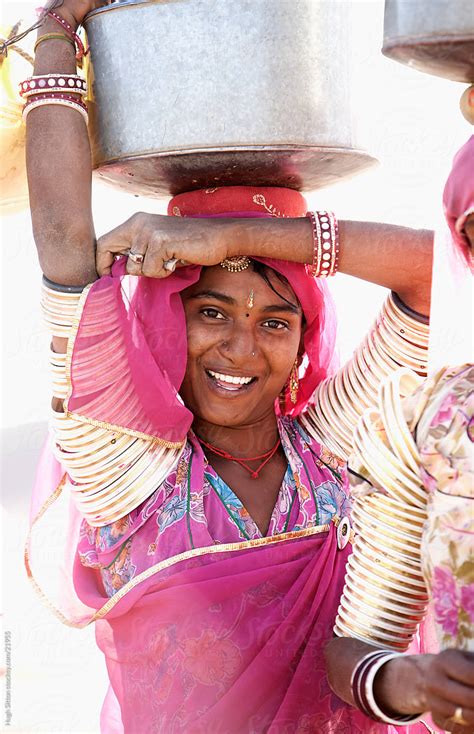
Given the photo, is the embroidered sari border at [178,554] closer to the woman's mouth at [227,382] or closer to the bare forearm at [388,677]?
the woman's mouth at [227,382]

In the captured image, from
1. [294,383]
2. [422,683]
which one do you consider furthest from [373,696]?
[294,383]

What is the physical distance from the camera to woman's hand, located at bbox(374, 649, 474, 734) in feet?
5.76

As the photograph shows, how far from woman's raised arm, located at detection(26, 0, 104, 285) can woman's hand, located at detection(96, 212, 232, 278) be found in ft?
0.21

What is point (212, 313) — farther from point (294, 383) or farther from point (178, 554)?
point (178, 554)

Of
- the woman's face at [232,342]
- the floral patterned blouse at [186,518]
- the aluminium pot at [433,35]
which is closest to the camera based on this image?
the aluminium pot at [433,35]

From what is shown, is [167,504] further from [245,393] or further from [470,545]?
[470,545]

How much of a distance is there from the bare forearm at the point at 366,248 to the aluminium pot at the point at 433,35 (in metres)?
0.84

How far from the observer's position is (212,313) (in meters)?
2.79

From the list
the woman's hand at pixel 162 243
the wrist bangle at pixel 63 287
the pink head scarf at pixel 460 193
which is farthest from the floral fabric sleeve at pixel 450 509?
the wrist bangle at pixel 63 287

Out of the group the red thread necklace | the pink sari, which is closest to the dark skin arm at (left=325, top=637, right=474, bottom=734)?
the pink sari

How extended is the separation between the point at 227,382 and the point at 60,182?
66cm

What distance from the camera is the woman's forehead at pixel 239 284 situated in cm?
275

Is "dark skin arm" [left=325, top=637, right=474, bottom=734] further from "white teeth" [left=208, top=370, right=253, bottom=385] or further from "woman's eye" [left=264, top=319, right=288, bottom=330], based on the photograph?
"woman's eye" [left=264, top=319, right=288, bottom=330]

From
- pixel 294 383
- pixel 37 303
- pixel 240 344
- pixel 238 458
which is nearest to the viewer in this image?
pixel 240 344
